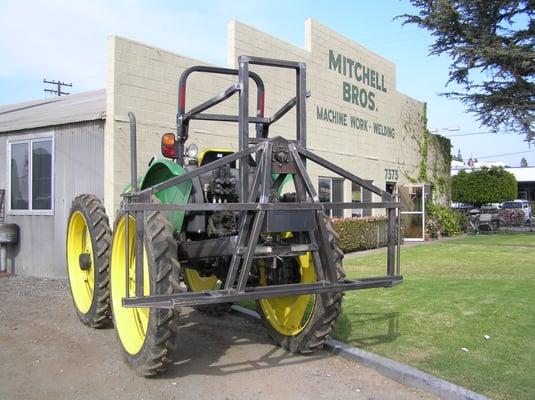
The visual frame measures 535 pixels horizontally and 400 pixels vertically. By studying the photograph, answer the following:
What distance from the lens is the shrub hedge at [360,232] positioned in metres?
14.1

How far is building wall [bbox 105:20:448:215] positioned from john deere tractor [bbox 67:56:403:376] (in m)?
Result: 3.43

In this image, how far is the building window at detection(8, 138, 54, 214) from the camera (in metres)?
10.1

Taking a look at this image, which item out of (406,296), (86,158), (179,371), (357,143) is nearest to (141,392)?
(179,371)

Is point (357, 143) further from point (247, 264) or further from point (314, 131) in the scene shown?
point (247, 264)

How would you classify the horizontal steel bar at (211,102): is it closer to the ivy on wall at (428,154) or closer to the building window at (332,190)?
the building window at (332,190)

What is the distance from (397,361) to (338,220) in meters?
9.18

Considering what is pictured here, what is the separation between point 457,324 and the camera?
6.23m

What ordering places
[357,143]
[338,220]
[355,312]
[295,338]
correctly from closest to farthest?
[295,338] → [355,312] → [338,220] → [357,143]

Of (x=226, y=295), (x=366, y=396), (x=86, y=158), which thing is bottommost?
(x=366, y=396)

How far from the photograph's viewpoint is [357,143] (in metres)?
16.8

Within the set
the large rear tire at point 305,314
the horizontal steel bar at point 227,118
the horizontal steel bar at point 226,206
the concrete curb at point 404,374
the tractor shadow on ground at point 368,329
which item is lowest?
the concrete curb at point 404,374

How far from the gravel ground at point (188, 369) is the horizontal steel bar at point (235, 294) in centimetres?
83

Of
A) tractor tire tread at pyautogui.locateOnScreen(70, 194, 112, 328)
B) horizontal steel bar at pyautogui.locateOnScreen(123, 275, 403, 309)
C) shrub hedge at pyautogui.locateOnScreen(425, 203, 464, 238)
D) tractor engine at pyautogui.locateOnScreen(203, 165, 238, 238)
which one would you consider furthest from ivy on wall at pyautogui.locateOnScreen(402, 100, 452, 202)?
horizontal steel bar at pyautogui.locateOnScreen(123, 275, 403, 309)

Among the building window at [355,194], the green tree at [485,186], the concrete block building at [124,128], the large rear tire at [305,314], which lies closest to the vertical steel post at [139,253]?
the large rear tire at [305,314]
